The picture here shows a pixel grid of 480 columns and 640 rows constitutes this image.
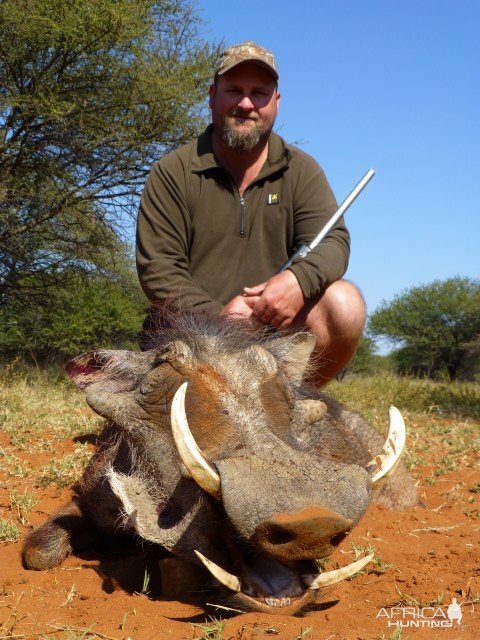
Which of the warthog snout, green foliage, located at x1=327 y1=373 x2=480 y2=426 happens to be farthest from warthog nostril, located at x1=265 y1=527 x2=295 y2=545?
green foliage, located at x1=327 y1=373 x2=480 y2=426

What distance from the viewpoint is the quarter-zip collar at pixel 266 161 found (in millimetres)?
4613

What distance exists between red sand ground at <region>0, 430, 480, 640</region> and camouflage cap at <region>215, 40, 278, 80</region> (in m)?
2.82

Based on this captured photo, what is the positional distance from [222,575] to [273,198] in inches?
113

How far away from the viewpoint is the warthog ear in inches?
132

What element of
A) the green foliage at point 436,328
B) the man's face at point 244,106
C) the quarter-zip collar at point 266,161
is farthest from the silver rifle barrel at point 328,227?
the green foliage at point 436,328

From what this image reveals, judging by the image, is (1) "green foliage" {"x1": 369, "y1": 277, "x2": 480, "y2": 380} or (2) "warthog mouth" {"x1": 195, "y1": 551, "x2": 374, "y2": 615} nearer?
(2) "warthog mouth" {"x1": 195, "y1": 551, "x2": 374, "y2": 615}

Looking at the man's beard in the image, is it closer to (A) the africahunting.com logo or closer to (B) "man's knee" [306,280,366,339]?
(B) "man's knee" [306,280,366,339]

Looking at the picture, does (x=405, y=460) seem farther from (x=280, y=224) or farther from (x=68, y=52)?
(x=68, y=52)

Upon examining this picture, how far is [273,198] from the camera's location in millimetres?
4645

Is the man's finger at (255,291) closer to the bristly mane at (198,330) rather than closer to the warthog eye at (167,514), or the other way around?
the bristly mane at (198,330)

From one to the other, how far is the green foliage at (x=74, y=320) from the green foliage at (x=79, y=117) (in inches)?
11.6

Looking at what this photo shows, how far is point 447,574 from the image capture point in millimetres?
2904

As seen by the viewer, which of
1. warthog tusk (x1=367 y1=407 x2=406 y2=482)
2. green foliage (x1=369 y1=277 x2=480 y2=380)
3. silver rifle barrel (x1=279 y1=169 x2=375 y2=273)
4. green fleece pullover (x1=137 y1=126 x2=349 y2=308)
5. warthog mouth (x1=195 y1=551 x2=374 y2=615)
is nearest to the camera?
warthog mouth (x1=195 y1=551 x2=374 y2=615)

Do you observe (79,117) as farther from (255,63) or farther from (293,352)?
(293,352)
